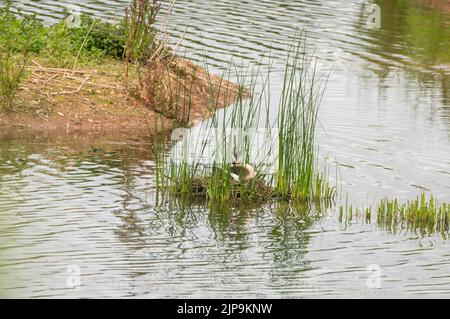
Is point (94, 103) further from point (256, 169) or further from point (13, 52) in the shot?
point (256, 169)

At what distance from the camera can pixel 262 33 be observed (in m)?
21.2

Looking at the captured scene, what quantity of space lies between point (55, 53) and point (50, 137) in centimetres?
199

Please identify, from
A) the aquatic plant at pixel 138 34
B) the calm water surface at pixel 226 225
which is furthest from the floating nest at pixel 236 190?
the aquatic plant at pixel 138 34

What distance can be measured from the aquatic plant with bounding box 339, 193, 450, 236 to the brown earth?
3618 mm

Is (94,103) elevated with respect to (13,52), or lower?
lower

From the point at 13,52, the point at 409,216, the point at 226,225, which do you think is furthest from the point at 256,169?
the point at 13,52

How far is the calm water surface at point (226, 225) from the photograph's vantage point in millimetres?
8445

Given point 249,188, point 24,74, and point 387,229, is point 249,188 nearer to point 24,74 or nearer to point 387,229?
point 387,229

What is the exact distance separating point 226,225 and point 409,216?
1.71 metres

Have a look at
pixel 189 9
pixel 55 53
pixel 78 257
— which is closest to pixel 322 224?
pixel 78 257

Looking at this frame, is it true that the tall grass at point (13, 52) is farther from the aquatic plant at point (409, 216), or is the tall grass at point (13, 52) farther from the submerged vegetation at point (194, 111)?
the aquatic plant at point (409, 216)

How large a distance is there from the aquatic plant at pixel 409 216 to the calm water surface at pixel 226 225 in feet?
0.62

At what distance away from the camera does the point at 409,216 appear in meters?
10.5

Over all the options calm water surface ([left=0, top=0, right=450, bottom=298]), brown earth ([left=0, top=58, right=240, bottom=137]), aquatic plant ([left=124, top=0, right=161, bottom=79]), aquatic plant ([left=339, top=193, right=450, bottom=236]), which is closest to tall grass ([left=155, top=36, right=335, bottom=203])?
calm water surface ([left=0, top=0, right=450, bottom=298])
